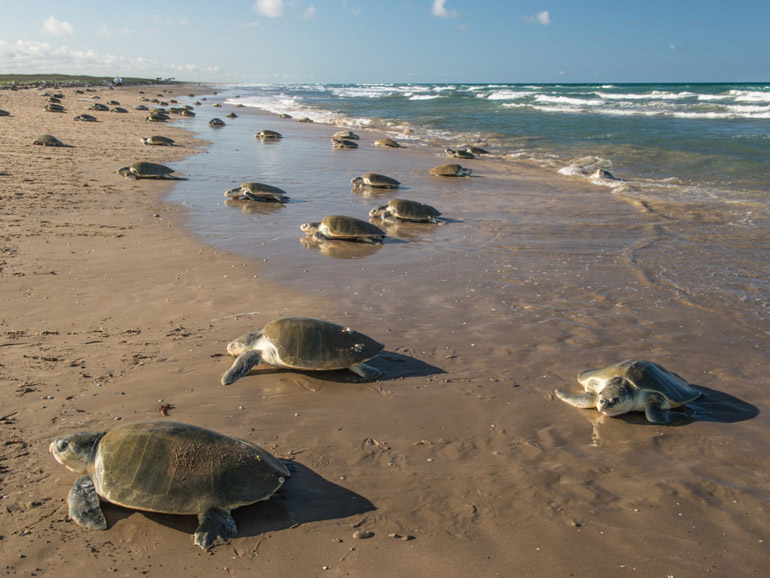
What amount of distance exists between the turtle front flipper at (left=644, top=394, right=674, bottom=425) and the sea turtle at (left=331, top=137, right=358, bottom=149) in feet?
61.8

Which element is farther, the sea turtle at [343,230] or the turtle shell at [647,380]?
the sea turtle at [343,230]

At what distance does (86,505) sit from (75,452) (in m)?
0.39

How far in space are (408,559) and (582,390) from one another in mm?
2540

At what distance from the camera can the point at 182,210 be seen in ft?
36.3

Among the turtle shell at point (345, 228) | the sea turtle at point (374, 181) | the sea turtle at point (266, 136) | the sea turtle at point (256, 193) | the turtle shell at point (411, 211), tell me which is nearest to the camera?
the turtle shell at point (345, 228)

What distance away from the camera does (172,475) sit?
3229 millimetres

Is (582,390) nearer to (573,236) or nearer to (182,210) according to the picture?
(573,236)

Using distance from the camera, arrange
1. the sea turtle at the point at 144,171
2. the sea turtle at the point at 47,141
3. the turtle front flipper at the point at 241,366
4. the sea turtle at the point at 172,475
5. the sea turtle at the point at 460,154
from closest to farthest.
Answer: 1. the sea turtle at the point at 172,475
2. the turtle front flipper at the point at 241,366
3. the sea turtle at the point at 144,171
4. the sea turtle at the point at 47,141
5. the sea turtle at the point at 460,154

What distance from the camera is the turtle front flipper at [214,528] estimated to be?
306 cm

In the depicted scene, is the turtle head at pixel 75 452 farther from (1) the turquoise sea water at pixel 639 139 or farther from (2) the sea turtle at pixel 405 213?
(1) the turquoise sea water at pixel 639 139

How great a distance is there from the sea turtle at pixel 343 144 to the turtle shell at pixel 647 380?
18450 mm

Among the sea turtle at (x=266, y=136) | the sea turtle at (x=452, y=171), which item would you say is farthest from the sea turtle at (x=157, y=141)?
the sea turtle at (x=452, y=171)

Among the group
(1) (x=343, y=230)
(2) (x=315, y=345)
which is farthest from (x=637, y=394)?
(1) (x=343, y=230)

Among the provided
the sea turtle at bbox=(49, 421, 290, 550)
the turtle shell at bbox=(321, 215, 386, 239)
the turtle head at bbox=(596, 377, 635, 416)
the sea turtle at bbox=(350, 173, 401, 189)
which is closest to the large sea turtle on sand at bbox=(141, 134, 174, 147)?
the sea turtle at bbox=(350, 173, 401, 189)
